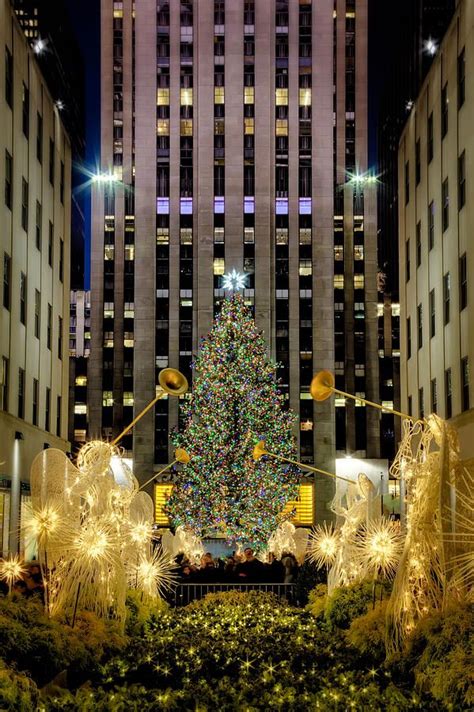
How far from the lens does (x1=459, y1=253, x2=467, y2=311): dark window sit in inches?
1280

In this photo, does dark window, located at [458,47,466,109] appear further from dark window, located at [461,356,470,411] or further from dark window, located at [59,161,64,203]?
dark window, located at [59,161,64,203]

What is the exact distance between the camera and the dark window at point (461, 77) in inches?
1300

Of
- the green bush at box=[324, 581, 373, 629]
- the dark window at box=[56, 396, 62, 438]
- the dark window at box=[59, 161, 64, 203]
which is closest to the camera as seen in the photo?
the green bush at box=[324, 581, 373, 629]

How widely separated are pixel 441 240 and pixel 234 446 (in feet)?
45.1

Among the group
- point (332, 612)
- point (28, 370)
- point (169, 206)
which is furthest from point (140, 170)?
point (332, 612)

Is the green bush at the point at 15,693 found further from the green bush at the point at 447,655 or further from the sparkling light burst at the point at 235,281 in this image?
the sparkling light burst at the point at 235,281

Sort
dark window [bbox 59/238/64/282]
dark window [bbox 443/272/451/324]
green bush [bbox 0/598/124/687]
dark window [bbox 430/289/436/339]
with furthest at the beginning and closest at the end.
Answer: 1. dark window [bbox 59/238/64/282]
2. dark window [bbox 430/289/436/339]
3. dark window [bbox 443/272/451/324]
4. green bush [bbox 0/598/124/687]

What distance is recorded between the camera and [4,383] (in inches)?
1324

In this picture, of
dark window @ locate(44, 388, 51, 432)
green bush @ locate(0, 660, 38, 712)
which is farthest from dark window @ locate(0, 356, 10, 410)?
green bush @ locate(0, 660, 38, 712)

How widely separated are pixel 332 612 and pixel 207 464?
85.5 ft

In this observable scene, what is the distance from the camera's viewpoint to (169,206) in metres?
73.8

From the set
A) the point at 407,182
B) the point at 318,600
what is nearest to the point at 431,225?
the point at 407,182

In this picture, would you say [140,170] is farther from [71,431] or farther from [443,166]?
[443,166]

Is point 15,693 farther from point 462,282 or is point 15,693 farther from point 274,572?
point 462,282
